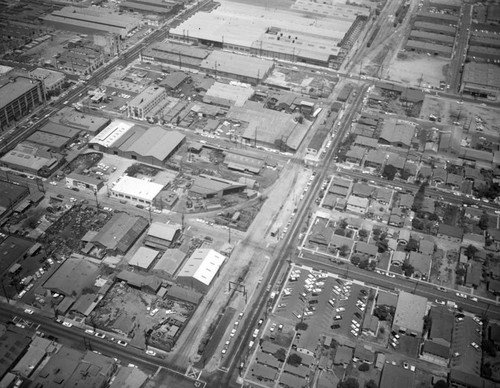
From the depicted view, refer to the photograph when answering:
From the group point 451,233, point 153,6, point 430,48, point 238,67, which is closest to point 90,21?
point 153,6

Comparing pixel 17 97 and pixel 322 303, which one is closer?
pixel 322 303

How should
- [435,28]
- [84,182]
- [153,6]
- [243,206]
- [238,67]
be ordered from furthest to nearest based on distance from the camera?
[153,6]
[435,28]
[238,67]
[84,182]
[243,206]

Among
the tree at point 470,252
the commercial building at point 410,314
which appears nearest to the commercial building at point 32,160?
the commercial building at point 410,314

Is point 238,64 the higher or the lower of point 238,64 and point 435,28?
the lower

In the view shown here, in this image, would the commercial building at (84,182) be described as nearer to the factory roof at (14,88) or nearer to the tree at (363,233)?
the factory roof at (14,88)

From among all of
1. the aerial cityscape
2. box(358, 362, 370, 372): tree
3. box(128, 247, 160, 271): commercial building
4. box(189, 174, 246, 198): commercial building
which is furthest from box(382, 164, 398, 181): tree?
box(128, 247, 160, 271): commercial building

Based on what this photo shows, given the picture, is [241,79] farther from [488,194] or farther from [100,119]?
[488,194]

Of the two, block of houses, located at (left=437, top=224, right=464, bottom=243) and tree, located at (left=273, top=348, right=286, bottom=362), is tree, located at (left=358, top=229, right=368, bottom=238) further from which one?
tree, located at (left=273, top=348, right=286, bottom=362)

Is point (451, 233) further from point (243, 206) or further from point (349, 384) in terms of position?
point (349, 384)
